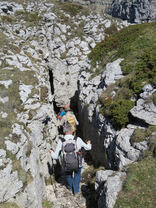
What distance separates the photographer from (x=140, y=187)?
614cm

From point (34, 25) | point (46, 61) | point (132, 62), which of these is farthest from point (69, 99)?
point (34, 25)

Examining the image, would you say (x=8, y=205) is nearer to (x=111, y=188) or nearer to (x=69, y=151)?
(x=69, y=151)

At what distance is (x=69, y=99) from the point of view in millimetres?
22484

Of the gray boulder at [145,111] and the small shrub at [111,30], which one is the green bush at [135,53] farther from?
the small shrub at [111,30]

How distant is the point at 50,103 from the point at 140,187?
1185 cm

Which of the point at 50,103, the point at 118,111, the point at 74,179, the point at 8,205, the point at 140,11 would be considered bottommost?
the point at 74,179

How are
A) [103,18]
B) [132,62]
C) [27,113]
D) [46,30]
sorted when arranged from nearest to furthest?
[27,113] < [132,62] < [46,30] < [103,18]

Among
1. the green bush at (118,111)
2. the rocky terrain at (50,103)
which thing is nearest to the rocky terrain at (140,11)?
the rocky terrain at (50,103)

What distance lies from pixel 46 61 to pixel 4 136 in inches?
628

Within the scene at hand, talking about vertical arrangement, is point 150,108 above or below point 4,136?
above

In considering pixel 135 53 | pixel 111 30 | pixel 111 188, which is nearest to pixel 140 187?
pixel 111 188

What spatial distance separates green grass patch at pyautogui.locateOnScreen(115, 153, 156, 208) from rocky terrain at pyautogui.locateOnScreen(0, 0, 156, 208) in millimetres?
336

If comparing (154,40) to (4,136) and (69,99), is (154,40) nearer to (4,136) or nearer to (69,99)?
(69,99)

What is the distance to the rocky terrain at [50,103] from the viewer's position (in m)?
7.76
